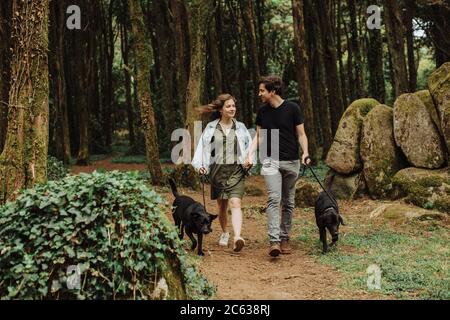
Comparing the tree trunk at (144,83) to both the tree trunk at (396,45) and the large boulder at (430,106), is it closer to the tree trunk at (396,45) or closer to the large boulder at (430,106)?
the large boulder at (430,106)

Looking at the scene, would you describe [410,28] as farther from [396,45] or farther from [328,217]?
[328,217]

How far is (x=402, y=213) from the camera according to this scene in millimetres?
10414

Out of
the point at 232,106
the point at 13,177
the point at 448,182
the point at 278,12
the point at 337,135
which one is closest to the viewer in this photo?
the point at 13,177

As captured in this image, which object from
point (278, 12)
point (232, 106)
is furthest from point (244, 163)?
point (278, 12)

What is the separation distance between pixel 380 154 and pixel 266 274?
6426 millimetres

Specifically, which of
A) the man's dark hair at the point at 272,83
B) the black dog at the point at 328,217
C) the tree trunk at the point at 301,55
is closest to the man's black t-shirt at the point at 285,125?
the man's dark hair at the point at 272,83

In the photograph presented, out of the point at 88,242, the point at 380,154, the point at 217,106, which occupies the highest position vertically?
the point at 217,106

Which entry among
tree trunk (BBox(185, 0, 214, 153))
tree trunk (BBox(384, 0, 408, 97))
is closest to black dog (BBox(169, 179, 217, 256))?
tree trunk (BBox(185, 0, 214, 153))

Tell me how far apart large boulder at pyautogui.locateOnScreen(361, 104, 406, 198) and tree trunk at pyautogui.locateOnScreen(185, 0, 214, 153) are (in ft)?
14.4

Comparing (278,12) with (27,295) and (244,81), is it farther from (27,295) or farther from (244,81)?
(27,295)

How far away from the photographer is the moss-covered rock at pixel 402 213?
10.1 m

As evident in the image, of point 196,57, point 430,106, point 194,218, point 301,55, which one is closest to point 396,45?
point 301,55
